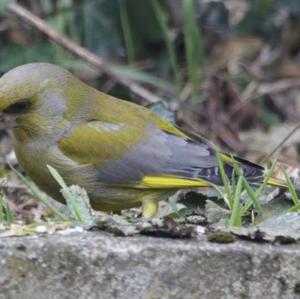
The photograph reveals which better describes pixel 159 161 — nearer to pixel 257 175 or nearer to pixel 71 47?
pixel 257 175

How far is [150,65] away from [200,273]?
17.8 ft

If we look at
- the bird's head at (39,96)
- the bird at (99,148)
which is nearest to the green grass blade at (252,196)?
the bird at (99,148)

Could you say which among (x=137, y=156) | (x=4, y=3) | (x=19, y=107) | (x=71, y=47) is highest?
(x=4, y=3)

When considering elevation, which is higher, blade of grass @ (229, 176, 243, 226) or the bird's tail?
blade of grass @ (229, 176, 243, 226)

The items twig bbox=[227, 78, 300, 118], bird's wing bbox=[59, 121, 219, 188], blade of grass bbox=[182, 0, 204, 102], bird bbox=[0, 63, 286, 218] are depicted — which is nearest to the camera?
bird bbox=[0, 63, 286, 218]

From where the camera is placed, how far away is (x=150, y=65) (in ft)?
28.1

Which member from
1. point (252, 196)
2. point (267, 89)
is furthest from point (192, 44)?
point (252, 196)

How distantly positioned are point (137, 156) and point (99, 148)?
191mm

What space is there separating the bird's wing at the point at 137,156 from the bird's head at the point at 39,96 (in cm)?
13

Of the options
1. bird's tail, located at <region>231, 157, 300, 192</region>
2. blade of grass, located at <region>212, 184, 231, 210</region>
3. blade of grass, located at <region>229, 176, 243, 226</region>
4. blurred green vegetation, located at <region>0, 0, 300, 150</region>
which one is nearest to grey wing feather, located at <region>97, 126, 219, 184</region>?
bird's tail, located at <region>231, 157, 300, 192</region>

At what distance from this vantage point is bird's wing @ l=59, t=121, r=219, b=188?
4648 mm

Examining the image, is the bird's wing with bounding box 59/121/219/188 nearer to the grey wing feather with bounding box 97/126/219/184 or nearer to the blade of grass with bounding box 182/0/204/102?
the grey wing feather with bounding box 97/126/219/184

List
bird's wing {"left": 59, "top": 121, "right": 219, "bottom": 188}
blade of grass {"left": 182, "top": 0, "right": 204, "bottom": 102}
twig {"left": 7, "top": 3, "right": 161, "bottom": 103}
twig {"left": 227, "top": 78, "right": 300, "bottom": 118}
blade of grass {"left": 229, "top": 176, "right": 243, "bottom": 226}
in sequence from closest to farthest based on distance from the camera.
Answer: blade of grass {"left": 229, "top": 176, "right": 243, "bottom": 226}, bird's wing {"left": 59, "top": 121, "right": 219, "bottom": 188}, twig {"left": 7, "top": 3, "right": 161, "bottom": 103}, blade of grass {"left": 182, "top": 0, "right": 204, "bottom": 102}, twig {"left": 227, "top": 78, "right": 300, "bottom": 118}

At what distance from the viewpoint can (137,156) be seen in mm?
4750
